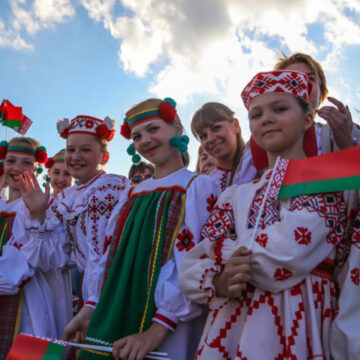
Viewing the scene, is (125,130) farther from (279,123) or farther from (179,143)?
(279,123)

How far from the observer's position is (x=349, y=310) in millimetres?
1550

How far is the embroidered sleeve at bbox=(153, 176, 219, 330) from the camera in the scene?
6.75 ft

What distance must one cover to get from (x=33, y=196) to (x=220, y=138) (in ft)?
5.79

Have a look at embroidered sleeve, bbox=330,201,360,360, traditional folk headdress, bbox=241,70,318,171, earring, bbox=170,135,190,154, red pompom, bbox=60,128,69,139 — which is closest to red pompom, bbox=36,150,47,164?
red pompom, bbox=60,128,69,139

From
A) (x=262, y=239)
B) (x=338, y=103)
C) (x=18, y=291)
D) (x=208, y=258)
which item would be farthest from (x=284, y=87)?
(x=18, y=291)

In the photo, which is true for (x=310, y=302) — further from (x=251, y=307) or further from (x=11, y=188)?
(x=11, y=188)

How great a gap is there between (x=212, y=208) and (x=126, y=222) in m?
0.59

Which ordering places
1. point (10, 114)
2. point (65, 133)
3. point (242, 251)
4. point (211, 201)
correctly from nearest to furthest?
point (242, 251) → point (211, 201) → point (65, 133) → point (10, 114)

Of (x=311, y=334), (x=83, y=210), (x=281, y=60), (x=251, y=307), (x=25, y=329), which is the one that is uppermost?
(x=281, y=60)

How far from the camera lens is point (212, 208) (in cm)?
233

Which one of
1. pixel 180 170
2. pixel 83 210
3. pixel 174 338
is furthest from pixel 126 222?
pixel 83 210

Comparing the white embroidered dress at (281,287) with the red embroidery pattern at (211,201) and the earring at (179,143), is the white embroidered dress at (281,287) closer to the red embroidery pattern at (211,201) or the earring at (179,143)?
the red embroidery pattern at (211,201)

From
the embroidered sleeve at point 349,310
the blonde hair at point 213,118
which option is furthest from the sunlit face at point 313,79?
the embroidered sleeve at point 349,310

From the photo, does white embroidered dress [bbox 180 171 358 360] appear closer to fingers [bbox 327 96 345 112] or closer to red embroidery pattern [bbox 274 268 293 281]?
red embroidery pattern [bbox 274 268 293 281]
